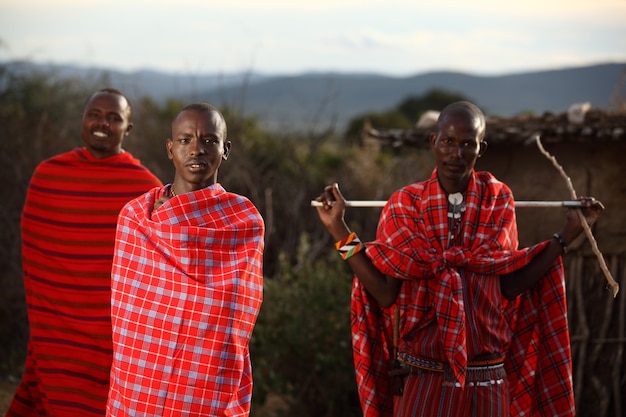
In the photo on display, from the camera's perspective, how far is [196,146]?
3752 millimetres

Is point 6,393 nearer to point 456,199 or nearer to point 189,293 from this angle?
point 189,293

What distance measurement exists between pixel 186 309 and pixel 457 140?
1.44m

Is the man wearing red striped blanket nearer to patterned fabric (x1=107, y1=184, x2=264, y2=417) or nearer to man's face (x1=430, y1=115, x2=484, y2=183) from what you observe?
patterned fabric (x1=107, y1=184, x2=264, y2=417)

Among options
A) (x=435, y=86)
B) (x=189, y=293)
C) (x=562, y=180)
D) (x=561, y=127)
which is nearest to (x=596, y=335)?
(x=562, y=180)

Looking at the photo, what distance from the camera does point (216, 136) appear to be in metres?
3.79

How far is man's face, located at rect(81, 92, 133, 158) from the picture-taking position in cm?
514

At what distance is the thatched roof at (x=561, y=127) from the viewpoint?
5.91 m

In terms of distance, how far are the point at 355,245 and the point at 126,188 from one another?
177 cm

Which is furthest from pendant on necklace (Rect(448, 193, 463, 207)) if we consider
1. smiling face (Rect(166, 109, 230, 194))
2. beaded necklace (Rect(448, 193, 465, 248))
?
smiling face (Rect(166, 109, 230, 194))

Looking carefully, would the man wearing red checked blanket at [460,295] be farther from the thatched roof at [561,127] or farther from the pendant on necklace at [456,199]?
the thatched roof at [561,127]

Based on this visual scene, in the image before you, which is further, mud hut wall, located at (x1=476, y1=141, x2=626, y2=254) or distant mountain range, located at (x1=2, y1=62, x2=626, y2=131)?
distant mountain range, located at (x1=2, y1=62, x2=626, y2=131)

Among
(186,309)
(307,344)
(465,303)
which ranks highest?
(465,303)

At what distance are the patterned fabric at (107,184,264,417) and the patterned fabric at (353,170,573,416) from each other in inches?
27.7

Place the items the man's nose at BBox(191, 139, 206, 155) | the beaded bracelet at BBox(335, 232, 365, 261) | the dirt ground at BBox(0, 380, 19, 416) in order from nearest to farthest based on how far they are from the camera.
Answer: the man's nose at BBox(191, 139, 206, 155), the beaded bracelet at BBox(335, 232, 365, 261), the dirt ground at BBox(0, 380, 19, 416)
